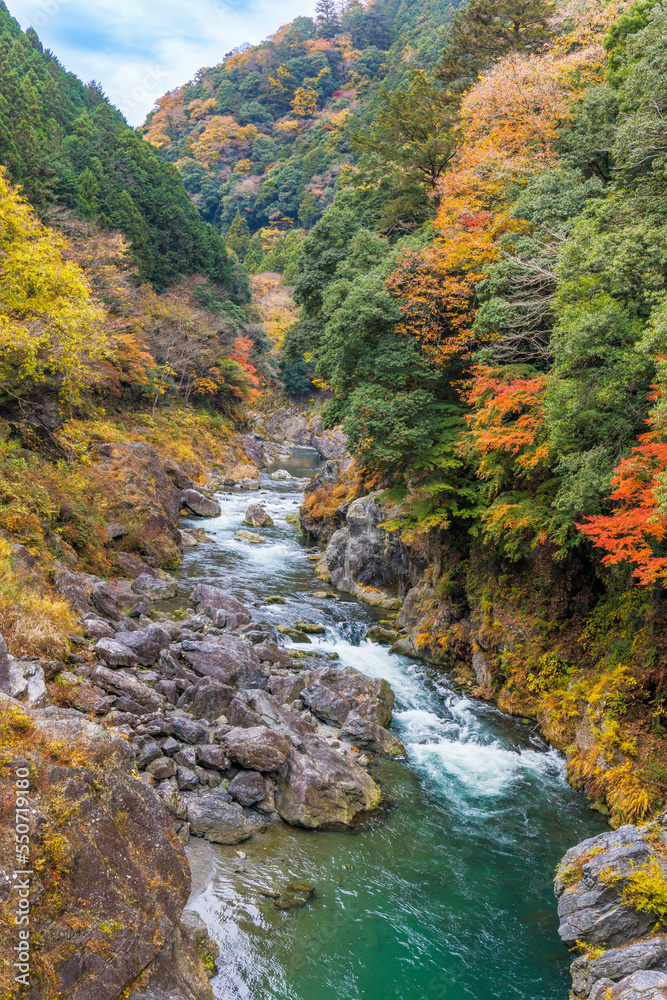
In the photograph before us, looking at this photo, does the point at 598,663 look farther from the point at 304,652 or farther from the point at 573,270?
the point at 573,270

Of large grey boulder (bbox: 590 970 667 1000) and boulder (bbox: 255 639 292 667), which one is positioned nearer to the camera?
large grey boulder (bbox: 590 970 667 1000)

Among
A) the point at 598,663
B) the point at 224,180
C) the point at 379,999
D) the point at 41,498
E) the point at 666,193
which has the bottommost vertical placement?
the point at 379,999

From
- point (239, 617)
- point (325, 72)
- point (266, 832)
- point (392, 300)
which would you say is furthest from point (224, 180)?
point (266, 832)

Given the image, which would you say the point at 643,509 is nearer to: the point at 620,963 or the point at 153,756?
the point at 620,963

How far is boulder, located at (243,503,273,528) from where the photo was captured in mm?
29406

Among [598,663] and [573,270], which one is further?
[598,663]

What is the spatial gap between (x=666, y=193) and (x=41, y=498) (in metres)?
15.4

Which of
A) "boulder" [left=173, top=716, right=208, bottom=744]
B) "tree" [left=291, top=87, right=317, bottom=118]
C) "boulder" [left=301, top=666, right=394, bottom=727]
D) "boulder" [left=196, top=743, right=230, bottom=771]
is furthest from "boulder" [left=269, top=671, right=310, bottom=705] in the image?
"tree" [left=291, top=87, right=317, bottom=118]

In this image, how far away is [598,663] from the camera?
12.6 m

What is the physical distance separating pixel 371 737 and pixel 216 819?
4370mm

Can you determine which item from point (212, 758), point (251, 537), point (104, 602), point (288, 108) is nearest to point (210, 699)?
point (212, 758)

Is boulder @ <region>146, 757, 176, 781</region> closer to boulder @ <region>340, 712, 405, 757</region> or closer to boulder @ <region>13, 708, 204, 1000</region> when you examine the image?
boulder @ <region>13, 708, 204, 1000</region>

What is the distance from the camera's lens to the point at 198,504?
29.0 meters

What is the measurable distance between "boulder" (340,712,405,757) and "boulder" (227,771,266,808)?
2.95m
